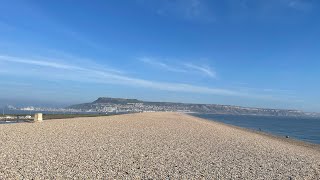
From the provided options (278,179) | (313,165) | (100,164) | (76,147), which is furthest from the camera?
(76,147)

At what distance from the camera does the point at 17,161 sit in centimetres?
1155

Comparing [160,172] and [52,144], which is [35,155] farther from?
[160,172]

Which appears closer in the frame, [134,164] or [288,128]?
[134,164]

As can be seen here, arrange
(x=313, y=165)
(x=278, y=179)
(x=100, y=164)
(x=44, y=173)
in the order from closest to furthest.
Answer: (x=44, y=173)
(x=278, y=179)
(x=100, y=164)
(x=313, y=165)

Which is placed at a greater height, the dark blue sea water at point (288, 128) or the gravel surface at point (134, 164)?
the gravel surface at point (134, 164)

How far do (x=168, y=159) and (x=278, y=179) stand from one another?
4.19m

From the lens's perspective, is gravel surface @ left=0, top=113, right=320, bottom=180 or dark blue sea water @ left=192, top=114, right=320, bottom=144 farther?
dark blue sea water @ left=192, top=114, right=320, bottom=144

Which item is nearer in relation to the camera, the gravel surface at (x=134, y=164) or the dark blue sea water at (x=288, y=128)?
the gravel surface at (x=134, y=164)

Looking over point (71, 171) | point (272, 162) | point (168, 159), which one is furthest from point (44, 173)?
point (272, 162)

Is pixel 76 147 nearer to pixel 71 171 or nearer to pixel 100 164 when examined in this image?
pixel 100 164

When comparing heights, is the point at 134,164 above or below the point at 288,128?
above

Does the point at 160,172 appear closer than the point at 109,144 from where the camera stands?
Yes

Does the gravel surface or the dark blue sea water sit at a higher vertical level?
the gravel surface

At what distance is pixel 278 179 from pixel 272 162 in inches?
140
